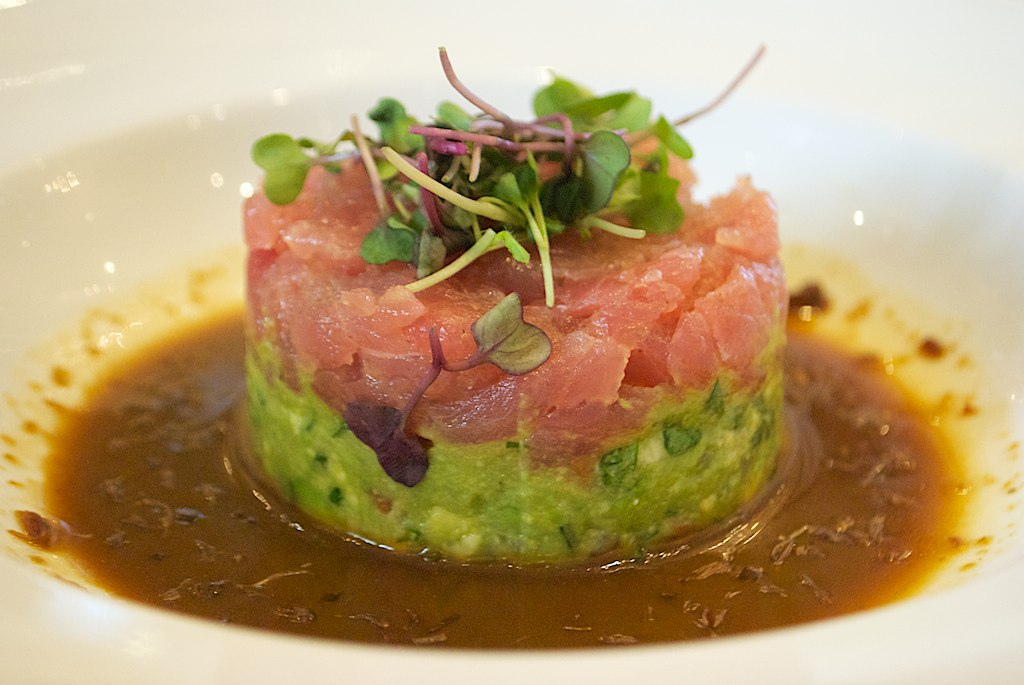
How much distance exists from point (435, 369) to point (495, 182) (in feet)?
1.57

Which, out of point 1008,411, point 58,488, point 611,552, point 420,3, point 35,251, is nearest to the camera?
point 611,552

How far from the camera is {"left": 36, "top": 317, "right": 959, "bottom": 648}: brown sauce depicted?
2201 millimetres

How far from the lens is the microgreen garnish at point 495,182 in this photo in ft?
7.38

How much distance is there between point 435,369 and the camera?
6.88 ft

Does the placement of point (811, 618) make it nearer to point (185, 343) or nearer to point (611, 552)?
point (611, 552)

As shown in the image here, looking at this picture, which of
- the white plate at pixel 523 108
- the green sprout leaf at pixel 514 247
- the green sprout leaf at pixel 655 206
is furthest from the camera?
the white plate at pixel 523 108

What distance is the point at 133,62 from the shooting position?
3688mm

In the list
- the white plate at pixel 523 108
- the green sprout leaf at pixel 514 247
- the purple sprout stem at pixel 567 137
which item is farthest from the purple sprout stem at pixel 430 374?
the white plate at pixel 523 108

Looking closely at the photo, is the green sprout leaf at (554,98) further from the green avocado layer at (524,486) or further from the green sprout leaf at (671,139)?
the green avocado layer at (524,486)

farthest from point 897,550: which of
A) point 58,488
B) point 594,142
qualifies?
point 58,488

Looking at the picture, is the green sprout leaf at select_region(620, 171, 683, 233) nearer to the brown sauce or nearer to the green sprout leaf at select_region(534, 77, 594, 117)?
the green sprout leaf at select_region(534, 77, 594, 117)

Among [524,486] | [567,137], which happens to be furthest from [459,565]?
[567,137]

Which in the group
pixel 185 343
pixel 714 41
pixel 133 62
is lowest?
pixel 185 343

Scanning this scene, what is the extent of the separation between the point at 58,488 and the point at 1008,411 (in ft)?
8.29
